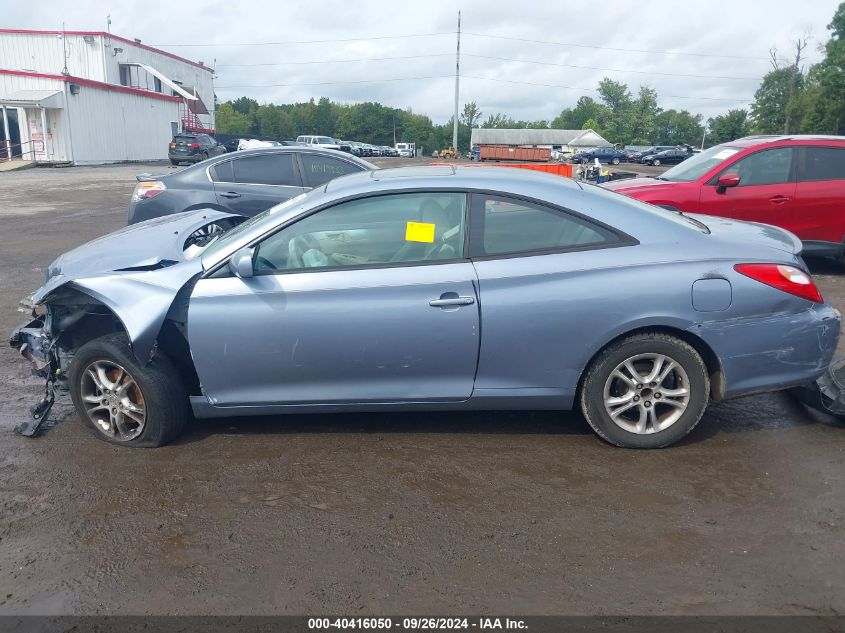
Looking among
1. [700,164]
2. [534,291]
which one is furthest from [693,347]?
[700,164]

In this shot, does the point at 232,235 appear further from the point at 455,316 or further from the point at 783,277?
the point at 783,277

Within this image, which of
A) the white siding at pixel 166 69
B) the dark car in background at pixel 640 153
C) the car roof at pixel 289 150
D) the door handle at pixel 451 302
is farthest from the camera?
the dark car in background at pixel 640 153

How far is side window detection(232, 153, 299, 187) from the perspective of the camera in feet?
28.7

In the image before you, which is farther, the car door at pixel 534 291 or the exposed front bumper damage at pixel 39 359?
the exposed front bumper damage at pixel 39 359

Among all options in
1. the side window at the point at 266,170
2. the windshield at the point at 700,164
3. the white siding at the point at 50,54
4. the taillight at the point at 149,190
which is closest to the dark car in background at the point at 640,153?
the white siding at the point at 50,54

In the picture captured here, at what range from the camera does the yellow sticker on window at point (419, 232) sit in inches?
158

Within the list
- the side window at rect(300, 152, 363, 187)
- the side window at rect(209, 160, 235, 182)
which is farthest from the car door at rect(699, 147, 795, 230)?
the side window at rect(209, 160, 235, 182)

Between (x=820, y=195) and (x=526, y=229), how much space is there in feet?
18.9

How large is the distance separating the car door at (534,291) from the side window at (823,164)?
5556 millimetres

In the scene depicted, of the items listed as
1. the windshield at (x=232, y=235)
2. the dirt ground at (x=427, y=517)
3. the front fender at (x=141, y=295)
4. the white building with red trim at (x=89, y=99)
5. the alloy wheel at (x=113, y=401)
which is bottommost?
the dirt ground at (x=427, y=517)

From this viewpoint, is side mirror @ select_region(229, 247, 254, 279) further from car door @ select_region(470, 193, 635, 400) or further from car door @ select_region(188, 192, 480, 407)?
car door @ select_region(470, 193, 635, 400)

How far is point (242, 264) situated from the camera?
3877 mm

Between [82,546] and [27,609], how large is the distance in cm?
43

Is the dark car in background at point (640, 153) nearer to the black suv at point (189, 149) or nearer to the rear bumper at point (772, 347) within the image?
the black suv at point (189, 149)
